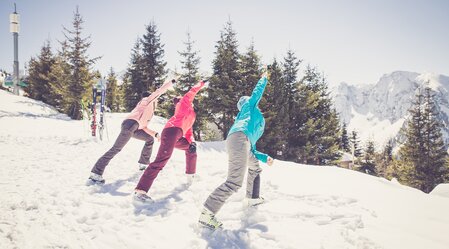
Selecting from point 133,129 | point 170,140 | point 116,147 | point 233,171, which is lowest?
point 233,171

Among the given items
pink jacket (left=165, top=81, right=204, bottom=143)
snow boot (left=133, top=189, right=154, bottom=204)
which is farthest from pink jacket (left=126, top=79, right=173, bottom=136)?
snow boot (left=133, top=189, right=154, bottom=204)

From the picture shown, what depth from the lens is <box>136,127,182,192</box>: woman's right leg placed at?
4691 millimetres

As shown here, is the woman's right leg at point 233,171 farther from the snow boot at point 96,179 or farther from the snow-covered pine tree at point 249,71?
the snow-covered pine tree at point 249,71

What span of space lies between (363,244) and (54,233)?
13.1ft

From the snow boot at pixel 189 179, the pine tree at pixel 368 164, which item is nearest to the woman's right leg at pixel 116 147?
the snow boot at pixel 189 179

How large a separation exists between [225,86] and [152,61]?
1377 centimetres

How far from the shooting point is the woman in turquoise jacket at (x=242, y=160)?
147 inches

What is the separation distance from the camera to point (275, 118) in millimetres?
21656

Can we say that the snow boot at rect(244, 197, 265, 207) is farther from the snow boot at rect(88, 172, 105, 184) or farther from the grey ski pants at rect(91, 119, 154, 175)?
the snow boot at rect(88, 172, 105, 184)

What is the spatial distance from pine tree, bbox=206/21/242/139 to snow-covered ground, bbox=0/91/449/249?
14.8m

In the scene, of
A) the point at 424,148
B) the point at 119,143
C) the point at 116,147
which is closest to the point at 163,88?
the point at 119,143

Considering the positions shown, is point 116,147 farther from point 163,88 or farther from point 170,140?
point 163,88

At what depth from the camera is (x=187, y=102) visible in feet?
17.2

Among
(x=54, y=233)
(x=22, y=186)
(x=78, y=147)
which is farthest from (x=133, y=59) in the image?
(x=54, y=233)
